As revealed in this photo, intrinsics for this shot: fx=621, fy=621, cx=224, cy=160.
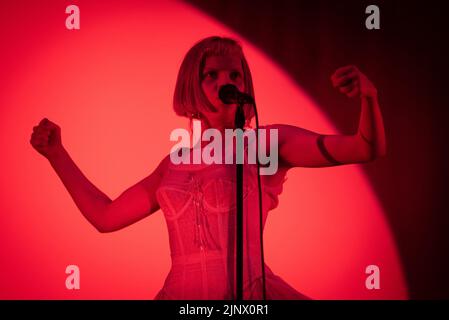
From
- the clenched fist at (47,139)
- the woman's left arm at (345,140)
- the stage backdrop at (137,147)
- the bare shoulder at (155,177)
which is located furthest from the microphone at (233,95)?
the clenched fist at (47,139)

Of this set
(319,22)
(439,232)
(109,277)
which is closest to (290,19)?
(319,22)

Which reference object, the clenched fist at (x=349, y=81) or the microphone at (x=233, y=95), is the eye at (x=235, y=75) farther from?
the clenched fist at (x=349, y=81)

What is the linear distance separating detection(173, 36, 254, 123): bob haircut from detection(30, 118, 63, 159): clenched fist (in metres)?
0.55

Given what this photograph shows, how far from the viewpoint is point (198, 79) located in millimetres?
2543

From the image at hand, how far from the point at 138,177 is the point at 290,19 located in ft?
3.43

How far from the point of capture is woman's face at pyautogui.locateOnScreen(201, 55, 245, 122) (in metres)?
2.54

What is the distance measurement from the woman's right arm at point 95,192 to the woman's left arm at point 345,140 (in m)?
0.55

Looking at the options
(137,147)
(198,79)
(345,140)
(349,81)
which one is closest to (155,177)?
(137,147)

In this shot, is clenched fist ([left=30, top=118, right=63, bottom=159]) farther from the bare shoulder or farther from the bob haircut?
the bob haircut

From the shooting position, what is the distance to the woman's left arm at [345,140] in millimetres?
2062

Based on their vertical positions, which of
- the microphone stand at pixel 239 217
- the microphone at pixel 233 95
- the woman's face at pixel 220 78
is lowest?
the microphone stand at pixel 239 217

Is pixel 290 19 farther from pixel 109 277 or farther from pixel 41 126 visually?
pixel 109 277

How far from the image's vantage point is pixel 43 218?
282 cm
